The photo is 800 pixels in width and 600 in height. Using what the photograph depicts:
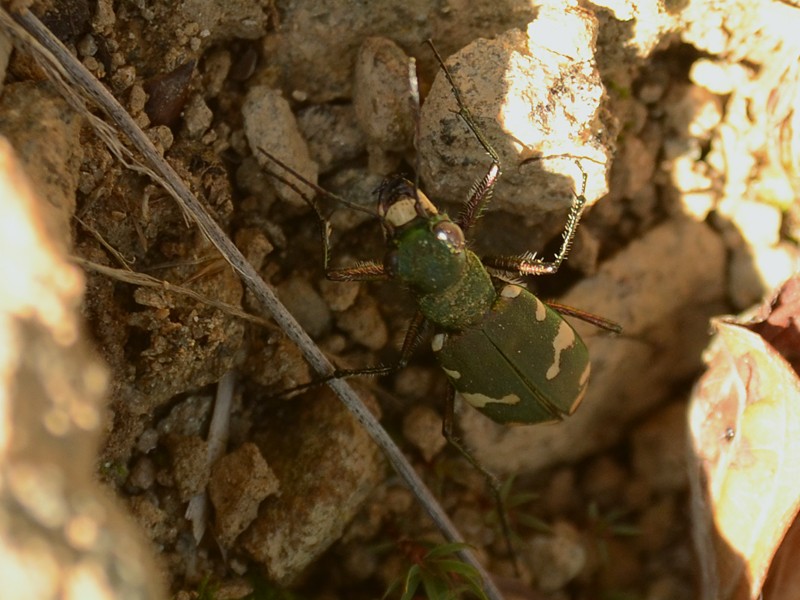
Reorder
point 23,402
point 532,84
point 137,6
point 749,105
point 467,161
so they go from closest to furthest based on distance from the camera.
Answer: point 23,402 < point 137,6 < point 532,84 < point 467,161 < point 749,105

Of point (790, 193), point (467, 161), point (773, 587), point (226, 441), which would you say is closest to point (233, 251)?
point (226, 441)

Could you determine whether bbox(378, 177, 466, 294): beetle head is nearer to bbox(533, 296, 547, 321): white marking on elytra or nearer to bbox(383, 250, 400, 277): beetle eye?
bbox(383, 250, 400, 277): beetle eye

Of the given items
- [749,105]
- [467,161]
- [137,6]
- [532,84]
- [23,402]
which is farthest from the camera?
[749,105]

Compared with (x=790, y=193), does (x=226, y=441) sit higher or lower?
higher

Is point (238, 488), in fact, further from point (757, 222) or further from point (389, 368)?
point (757, 222)

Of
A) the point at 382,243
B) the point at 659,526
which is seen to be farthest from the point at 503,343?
the point at 659,526

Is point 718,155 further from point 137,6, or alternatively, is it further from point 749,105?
point 137,6
